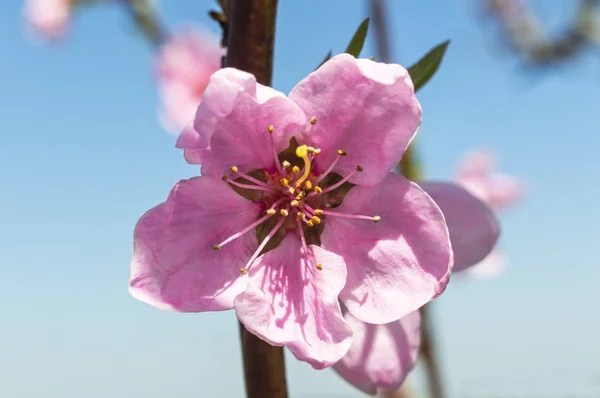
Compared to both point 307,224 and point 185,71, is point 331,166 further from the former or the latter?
point 185,71

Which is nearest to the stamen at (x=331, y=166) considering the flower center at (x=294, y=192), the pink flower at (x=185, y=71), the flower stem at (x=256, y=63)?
the flower center at (x=294, y=192)

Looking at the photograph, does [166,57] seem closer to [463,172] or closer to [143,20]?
[143,20]

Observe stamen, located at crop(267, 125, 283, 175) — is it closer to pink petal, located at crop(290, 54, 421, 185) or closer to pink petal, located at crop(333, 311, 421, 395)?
pink petal, located at crop(290, 54, 421, 185)

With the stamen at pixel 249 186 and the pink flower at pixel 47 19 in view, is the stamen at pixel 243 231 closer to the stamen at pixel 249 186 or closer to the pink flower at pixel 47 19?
the stamen at pixel 249 186

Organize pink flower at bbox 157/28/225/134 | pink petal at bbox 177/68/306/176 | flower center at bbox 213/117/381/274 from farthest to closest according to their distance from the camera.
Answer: pink flower at bbox 157/28/225/134, flower center at bbox 213/117/381/274, pink petal at bbox 177/68/306/176

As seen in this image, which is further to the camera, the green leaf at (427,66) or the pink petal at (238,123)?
the green leaf at (427,66)

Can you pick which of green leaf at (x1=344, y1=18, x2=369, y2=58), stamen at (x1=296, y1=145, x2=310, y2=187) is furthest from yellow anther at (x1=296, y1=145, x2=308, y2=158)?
green leaf at (x1=344, y1=18, x2=369, y2=58)
